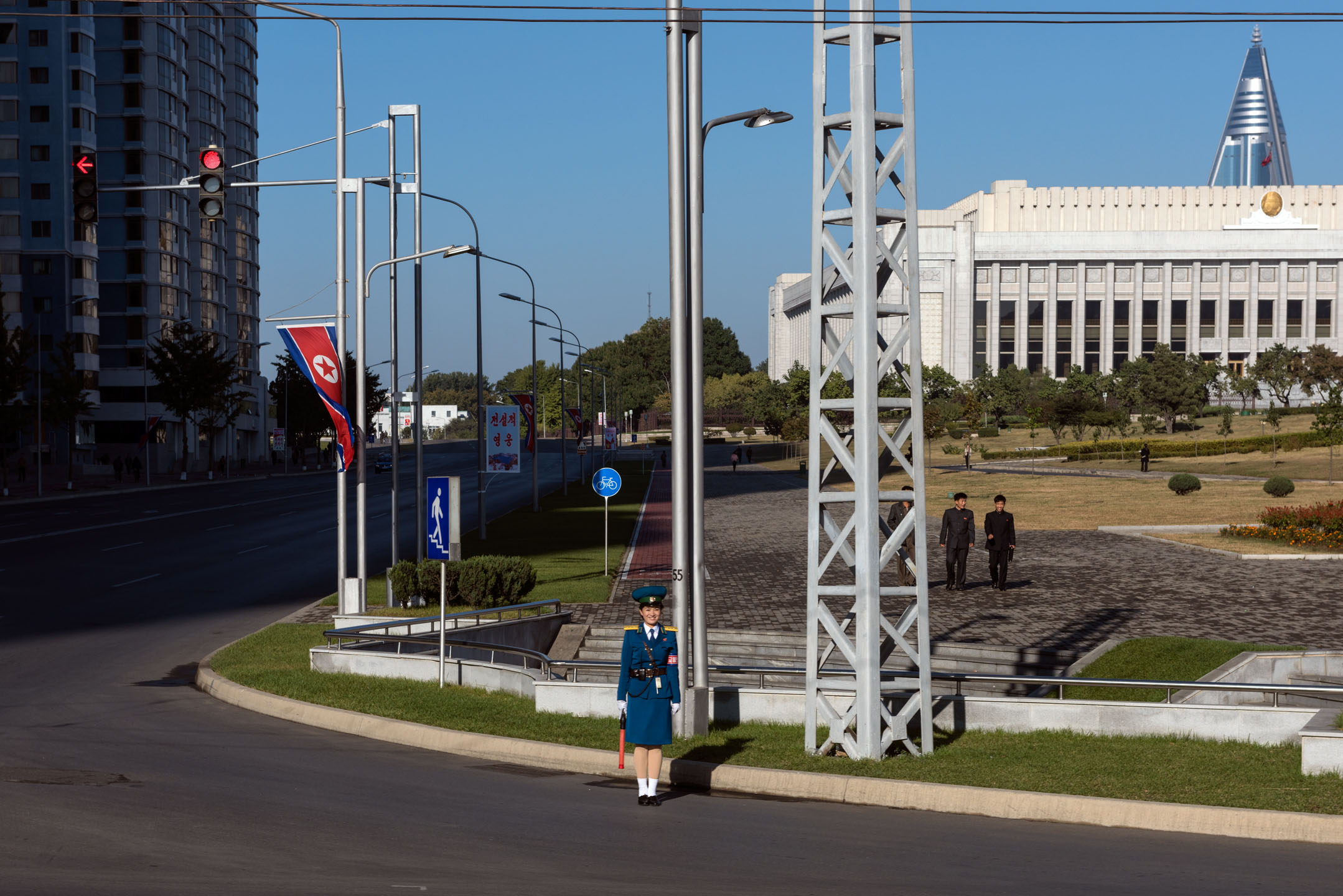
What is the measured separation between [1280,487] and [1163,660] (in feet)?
121

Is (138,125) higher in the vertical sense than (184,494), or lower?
higher

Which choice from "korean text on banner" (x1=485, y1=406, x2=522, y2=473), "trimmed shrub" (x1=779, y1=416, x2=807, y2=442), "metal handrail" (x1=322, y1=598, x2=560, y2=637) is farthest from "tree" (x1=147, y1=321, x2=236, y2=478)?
"metal handrail" (x1=322, y1=598, x2=560, y2=637)

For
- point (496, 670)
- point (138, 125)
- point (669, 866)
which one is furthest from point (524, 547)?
point (138, 125)

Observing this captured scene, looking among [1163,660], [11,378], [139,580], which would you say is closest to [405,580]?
[139,580]

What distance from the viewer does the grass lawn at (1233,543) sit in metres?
32.8

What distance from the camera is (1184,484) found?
54000 mm

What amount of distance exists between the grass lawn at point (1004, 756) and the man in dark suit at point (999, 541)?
531 inches

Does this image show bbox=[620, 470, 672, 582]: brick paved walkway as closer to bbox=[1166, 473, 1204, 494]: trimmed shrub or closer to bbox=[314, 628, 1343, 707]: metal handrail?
bbox=[314, 628, 1343, 707]: metal handrail

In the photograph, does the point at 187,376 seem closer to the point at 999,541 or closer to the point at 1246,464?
the point at 1246,464

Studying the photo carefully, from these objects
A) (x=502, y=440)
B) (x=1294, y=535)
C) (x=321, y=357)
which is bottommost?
(x=1294, y=535)

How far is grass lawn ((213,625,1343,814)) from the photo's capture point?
9.92 meters

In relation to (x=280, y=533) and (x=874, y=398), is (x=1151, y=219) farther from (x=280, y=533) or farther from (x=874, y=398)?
(x=874, y=398)

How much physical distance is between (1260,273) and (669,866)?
155 m

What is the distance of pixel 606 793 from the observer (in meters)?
10.6
